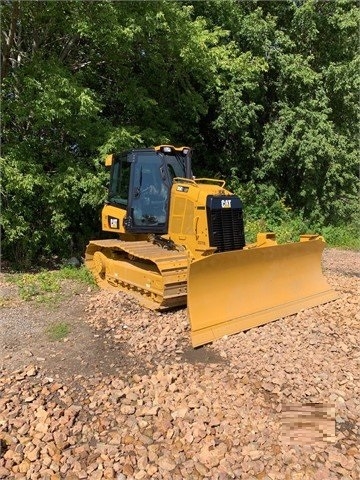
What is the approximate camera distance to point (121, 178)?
25.5 feet

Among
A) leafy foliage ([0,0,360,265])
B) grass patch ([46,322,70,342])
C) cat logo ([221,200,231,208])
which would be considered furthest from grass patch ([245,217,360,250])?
grass patch ([46,322,70,342])

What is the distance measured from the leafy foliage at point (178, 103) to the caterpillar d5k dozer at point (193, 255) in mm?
2034

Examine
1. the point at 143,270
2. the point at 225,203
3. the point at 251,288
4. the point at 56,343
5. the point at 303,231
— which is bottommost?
the point at 303,231

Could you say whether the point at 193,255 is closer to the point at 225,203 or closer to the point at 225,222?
the point at 225,222

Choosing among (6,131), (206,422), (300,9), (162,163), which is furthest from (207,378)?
(300,9)

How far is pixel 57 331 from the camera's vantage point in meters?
5.77

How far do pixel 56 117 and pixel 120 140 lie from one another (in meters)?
1.53

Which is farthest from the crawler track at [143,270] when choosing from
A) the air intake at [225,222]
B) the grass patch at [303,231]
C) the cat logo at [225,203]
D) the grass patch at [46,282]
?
the grass patch at [303,231]

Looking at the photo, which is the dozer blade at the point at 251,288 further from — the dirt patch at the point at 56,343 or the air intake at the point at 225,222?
the dirt patch at the point at 56,343

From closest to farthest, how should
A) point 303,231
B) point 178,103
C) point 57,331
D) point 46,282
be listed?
point 57,331
point 46,282
point 178,103
point 303,231

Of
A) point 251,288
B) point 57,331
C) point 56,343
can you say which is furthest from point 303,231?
point 56,343

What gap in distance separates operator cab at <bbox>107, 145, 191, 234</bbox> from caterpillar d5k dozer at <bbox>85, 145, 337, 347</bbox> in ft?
0.05

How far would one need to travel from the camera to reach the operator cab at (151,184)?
7270 millimetres

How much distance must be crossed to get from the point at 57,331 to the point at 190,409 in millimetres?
2338
